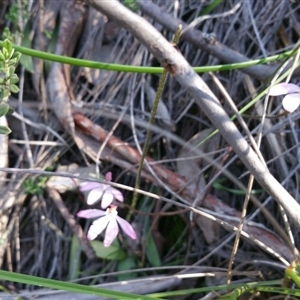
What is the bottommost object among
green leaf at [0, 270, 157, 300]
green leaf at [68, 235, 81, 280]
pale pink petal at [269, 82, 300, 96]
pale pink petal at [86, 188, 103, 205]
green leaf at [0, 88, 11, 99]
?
green leaf at [68, 235, 81, 280]

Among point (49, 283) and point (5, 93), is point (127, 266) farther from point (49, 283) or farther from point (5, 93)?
point (5, 93)

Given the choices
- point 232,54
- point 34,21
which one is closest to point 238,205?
point 232,54

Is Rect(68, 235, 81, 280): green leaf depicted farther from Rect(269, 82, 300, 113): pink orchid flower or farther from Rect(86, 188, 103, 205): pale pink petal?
Rect(269, 82, 300, 113): pink orchid flower

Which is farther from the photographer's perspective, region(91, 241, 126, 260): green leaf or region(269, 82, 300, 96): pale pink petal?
region(91, 241, 126, 260): green leaf

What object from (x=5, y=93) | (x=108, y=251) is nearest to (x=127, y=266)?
(x=108, y=251)

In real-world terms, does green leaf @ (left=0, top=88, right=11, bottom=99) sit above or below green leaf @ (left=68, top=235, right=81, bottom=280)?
above

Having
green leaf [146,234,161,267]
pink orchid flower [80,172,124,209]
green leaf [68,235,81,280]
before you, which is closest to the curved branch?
pink orchid flower [80,172,124,209]
